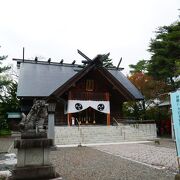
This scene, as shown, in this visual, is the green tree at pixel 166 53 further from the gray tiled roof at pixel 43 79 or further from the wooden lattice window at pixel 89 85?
the wooden lattice window at pixel 89 85

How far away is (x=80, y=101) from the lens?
70.5ft

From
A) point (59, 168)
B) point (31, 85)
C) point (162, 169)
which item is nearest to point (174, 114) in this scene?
point (162, 169)

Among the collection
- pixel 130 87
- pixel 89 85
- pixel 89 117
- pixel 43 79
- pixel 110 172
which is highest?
pixel 43 79

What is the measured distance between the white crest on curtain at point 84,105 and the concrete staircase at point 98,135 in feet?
10.1

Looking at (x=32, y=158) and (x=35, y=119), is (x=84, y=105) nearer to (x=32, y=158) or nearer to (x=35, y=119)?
(x=35, y=119)

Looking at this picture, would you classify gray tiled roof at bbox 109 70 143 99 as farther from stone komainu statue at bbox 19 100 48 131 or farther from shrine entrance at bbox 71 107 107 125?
stone komainu statue at bbox 19 100 48 131

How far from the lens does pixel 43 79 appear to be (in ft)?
79.7

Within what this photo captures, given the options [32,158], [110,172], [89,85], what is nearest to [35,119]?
[32,158]

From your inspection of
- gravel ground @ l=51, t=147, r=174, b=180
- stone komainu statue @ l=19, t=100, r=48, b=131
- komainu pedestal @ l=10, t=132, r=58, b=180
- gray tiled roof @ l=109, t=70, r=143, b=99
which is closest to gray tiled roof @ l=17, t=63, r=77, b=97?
gray tiled roof @ l=109, t=70, r=143, b=99

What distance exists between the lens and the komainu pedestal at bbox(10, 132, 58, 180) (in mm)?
5559

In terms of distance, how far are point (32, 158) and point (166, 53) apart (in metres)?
15.4

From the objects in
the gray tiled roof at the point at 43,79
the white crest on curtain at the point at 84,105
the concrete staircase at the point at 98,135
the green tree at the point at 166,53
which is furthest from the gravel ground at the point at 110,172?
the gray tiled roof at the point at 43,79

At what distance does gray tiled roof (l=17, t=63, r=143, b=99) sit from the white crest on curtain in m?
2.51

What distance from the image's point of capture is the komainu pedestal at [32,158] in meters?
5.56
